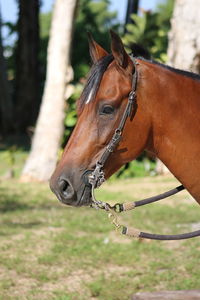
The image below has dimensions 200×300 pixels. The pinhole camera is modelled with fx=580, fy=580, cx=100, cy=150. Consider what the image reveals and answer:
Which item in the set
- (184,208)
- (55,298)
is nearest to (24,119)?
(184,208)

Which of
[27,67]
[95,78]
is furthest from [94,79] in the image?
[27,67]

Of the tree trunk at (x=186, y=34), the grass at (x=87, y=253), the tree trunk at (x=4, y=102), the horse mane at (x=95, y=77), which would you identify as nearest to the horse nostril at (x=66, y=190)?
the horse mane at (x=95, y=77)

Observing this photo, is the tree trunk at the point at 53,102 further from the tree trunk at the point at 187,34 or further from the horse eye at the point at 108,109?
the horse eye at the point at 108,109

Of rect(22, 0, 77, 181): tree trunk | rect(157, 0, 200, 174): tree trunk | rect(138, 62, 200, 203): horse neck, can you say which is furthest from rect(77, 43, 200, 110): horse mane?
rect(22, 0, 77, 181): tree trunk

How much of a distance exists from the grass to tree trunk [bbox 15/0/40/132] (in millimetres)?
10514

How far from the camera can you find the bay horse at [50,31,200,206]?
3211 millimetres

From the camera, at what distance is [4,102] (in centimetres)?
2108

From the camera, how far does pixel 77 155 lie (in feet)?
10.5

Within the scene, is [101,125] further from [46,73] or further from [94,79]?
[46,73]

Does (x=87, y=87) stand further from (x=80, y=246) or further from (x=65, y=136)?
(x=65, y=136)

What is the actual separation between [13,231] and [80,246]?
120 cm

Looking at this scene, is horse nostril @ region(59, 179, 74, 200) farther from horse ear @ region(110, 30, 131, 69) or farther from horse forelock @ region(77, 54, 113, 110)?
horse ear @ region(110, 30, 131, 69)

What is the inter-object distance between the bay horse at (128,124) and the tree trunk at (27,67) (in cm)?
1624

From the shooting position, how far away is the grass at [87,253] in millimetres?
5566
